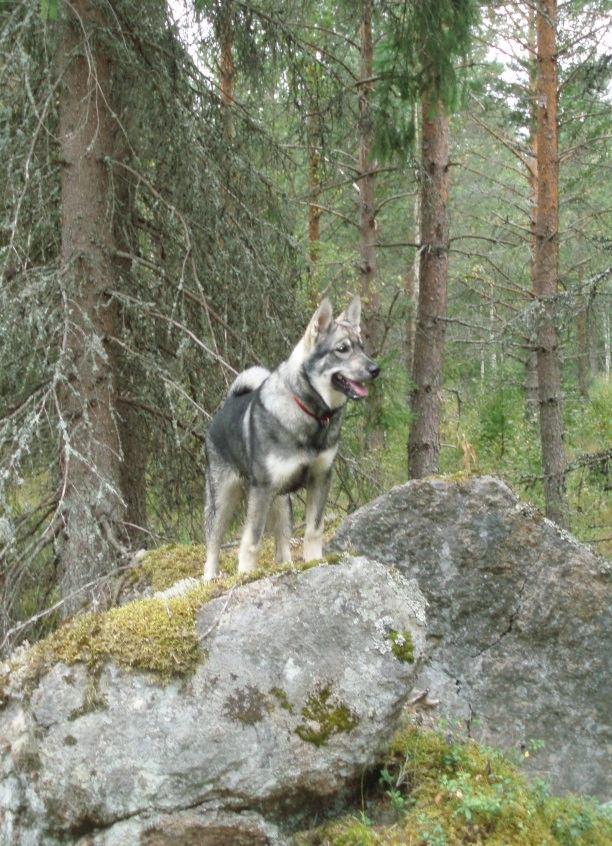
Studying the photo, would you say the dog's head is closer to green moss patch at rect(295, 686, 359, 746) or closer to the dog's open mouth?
the dog's open mouth

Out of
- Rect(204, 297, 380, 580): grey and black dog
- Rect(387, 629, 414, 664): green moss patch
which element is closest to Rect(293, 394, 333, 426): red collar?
Rect(204, 297, 380, 580): grey and black dog

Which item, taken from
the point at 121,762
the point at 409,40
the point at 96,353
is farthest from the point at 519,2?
the point at 121,762

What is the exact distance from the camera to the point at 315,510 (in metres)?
5.54

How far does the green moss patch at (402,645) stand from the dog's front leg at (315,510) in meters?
1.13

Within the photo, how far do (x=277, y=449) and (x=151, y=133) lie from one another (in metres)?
4.37

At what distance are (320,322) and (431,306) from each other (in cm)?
762

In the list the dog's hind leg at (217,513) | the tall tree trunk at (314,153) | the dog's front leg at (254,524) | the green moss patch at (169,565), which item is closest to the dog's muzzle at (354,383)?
the dog's front leg at (254,524)

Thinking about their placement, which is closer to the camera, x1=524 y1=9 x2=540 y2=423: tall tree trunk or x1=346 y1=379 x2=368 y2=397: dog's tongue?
x1=346 y1=379 x2=368 y2=397: dog's tongue

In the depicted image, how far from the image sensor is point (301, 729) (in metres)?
4.21

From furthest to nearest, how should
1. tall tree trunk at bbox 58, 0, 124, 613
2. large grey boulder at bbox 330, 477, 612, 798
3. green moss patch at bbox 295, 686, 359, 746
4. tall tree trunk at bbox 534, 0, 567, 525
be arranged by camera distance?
tall tree trunk at bbox 534, 0, 567, 525, tall tree trunk at bbox 58, 0, 124, 613, large grey boulder at bbox 330, 477, 612, 798, green moss patch at bbox 295, 686, 359, 746

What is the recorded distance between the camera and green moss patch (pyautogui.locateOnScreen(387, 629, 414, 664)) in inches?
175

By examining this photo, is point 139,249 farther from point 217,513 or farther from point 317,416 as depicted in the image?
point 317,416

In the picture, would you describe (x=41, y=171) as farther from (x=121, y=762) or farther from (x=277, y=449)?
(x=121, y=762)

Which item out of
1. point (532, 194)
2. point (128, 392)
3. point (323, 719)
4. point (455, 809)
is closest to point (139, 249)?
point (128, 392)
